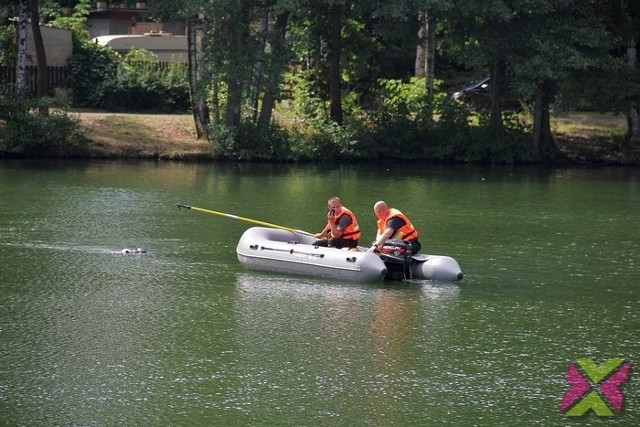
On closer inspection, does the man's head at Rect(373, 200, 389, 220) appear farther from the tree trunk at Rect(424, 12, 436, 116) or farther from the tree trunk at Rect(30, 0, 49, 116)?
the tree trunk at Rect(424, 12, 436, 116)

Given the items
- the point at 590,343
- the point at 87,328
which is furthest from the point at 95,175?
the point at 590,343

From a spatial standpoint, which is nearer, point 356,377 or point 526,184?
point 356,377

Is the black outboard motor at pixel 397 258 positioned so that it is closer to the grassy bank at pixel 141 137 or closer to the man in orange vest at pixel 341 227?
the man in orange vest at pixel 341 227

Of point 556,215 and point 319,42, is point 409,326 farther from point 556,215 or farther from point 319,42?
point 319,42

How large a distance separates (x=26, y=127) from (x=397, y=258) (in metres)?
19.1

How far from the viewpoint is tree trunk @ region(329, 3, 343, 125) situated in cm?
3811

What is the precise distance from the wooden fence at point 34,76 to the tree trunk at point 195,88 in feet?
18.0

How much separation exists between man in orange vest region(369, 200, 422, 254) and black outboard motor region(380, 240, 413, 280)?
10cm

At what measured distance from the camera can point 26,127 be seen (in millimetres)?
35156

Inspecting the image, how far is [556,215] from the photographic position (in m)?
26.9

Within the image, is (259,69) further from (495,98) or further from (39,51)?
(495,98)

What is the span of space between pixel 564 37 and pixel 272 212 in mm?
13652

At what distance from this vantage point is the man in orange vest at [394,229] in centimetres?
1881

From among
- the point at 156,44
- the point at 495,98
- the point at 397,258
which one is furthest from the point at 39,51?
the point at 397,258
